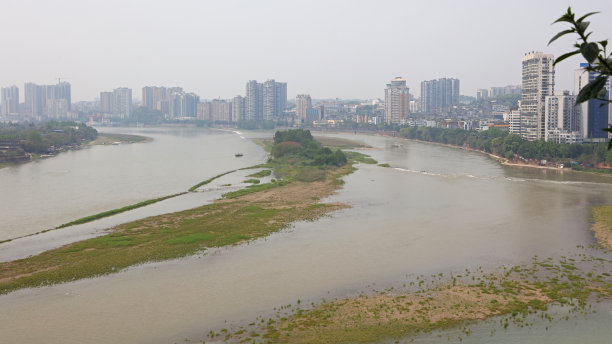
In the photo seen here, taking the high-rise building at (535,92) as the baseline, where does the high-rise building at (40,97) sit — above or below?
above

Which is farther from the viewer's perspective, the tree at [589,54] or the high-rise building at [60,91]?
the high-rise building at [60,91]

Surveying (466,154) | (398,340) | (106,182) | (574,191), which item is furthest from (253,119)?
(398,340)

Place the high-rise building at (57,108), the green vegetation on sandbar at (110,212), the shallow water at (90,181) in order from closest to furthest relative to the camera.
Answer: the green vegetation on sandbar at (110,212), the shallow water at (90,181), the high-rise building at (57,108)

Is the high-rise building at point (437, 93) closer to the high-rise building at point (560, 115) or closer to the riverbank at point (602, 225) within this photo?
the high-rise building at point (560, 115)

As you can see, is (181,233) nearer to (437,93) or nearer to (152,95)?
(437,93)

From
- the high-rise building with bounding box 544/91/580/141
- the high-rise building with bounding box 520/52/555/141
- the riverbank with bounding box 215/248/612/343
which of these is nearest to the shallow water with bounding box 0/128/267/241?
the riverbank with bounding box 215/248/612/343

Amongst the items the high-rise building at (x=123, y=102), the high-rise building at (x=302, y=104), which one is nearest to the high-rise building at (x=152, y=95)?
the high-rise building at (x=123, y=102)
